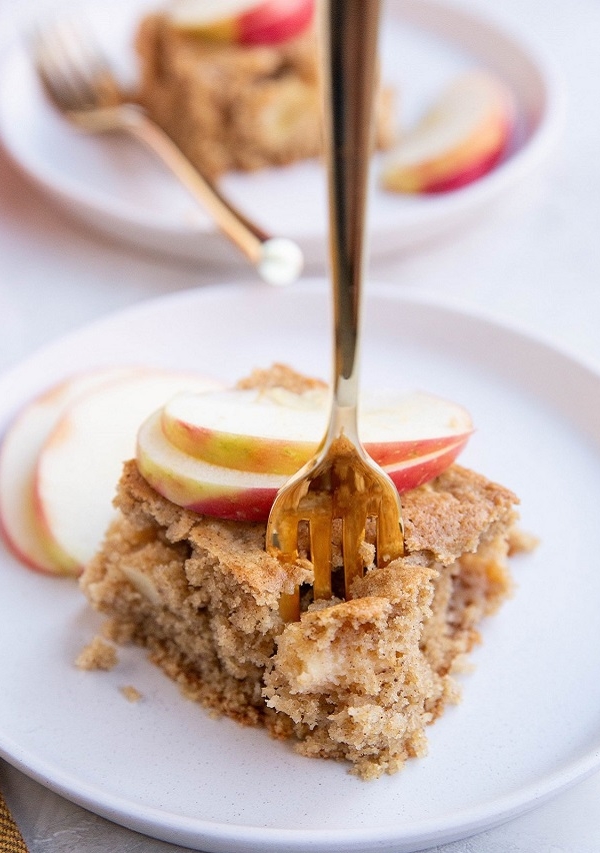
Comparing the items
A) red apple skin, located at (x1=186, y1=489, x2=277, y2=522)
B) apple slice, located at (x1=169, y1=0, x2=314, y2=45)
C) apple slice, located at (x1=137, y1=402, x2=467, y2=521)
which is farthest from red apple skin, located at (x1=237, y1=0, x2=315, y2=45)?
red apple skin, located at (x1=186, y1=489, x2=277, y2=522)

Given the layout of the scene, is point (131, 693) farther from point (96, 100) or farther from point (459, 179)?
point (96, 100)

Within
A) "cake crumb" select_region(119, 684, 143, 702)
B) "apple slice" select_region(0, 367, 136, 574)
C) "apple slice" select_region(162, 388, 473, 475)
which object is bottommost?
"cake crumb" select_region(119, 684, 143, 702)

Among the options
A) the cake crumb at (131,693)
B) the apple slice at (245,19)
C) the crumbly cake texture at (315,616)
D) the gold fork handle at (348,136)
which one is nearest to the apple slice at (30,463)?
the crumbly cake texture at (315,616)

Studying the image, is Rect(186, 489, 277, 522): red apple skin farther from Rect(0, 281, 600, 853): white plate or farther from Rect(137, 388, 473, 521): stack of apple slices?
Rect(0, 281, 600, 853): white plate

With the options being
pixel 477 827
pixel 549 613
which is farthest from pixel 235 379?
pixel 477 827

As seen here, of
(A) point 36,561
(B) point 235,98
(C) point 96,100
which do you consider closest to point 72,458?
(A) point 36,561

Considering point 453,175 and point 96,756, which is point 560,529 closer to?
point 96,756
